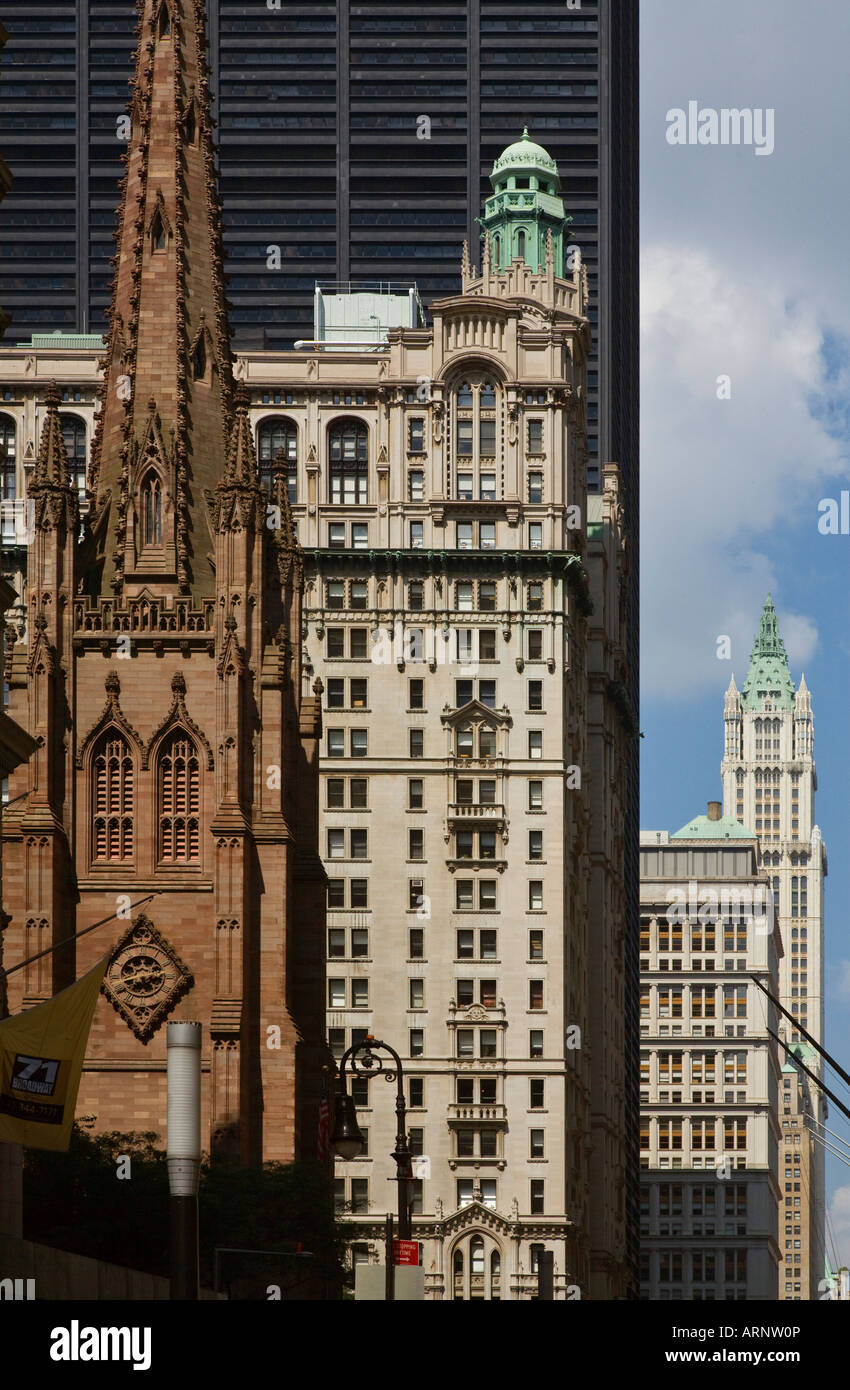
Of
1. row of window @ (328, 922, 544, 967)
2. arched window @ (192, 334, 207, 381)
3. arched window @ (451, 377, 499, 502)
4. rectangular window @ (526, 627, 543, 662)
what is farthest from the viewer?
arched window @ (451, 377, 499, 502)

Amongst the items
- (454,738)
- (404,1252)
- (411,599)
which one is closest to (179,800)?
(404,1252)

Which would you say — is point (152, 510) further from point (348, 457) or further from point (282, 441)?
point (348, 457)

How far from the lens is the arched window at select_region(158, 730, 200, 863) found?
10206cm

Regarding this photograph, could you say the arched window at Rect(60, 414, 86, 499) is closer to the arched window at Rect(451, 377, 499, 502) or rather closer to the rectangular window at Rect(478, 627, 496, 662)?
the arched window at Rect(451, 377, 499, 502)

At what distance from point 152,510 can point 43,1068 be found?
5738 cm

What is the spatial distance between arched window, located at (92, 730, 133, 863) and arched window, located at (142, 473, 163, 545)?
7.59 m

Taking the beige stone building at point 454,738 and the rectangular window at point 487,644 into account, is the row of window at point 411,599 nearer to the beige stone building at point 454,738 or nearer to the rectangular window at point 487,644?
the beige stone building at point 454,738

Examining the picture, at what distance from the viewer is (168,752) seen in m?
103

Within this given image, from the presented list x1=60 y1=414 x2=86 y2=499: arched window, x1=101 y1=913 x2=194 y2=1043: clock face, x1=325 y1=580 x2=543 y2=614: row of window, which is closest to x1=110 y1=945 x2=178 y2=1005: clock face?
x1=101 y1=913 x2=194 y2=1043: clock face

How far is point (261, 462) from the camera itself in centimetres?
15925

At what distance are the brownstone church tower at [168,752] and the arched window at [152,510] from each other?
0.07 metres

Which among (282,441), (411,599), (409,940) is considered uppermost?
(282,441)
